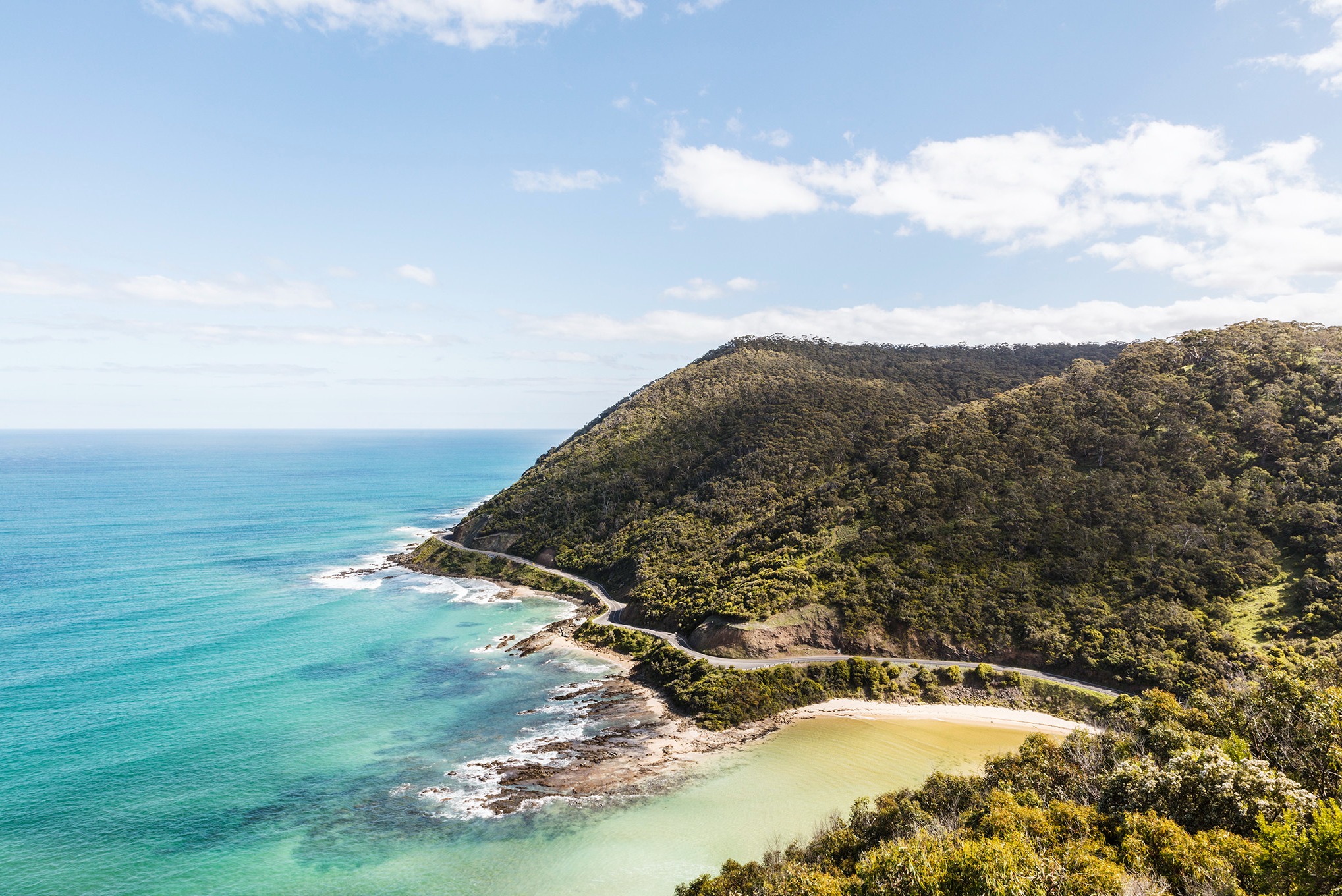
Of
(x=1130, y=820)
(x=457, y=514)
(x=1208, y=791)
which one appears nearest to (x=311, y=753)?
(x=1130, y=820)

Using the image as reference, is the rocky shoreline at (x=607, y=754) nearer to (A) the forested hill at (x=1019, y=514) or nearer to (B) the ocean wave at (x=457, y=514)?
(A) the forested hill at (x=1019, y=514)

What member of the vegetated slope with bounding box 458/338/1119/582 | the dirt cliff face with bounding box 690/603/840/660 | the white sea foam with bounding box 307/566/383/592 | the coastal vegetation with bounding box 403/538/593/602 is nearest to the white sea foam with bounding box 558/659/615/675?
the dirt cliff face with bounding box 690/603/840/660

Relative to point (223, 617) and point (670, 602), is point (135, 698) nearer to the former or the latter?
point (223, 617)

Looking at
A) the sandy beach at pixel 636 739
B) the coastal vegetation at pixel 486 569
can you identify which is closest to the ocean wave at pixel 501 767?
the sandy beach at pixel 636 739

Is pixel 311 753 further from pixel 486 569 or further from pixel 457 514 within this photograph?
pixel 457 514

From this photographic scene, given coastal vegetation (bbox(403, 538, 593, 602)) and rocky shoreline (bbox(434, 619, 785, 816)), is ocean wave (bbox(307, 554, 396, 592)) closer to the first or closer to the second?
coastal vegetation (bbox(403, 538, 593, 602))

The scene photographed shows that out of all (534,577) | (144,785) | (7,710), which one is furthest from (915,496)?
(7,710)
